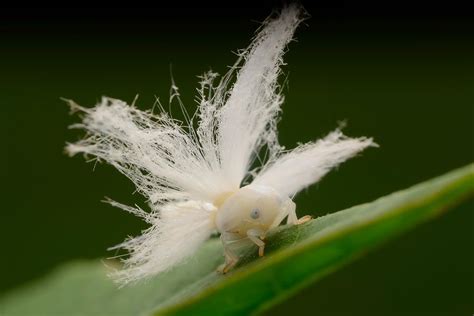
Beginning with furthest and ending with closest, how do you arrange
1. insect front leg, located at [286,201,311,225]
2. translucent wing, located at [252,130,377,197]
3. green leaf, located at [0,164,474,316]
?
1. translucent wing, located at [252,130,377,197]
2. insect front leg, located at [286,201,311,225]
3. green leaf, located at [0,164,474,316]

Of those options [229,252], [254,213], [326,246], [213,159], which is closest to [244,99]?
[213,159]

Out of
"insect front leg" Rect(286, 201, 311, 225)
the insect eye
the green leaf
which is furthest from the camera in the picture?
the insect eye

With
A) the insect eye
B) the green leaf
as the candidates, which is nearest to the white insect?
the insect eye

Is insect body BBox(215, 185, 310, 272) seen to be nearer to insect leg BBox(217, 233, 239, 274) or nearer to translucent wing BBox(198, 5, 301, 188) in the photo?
insect leg BBox(217, 233, 239, 274)

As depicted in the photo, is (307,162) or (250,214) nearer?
(250,214)

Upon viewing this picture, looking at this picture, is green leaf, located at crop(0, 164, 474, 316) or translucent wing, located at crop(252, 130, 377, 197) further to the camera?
translucent wing, located at crop(252, 130, 377, 197)

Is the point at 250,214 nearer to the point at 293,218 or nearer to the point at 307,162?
the point at 293,218
